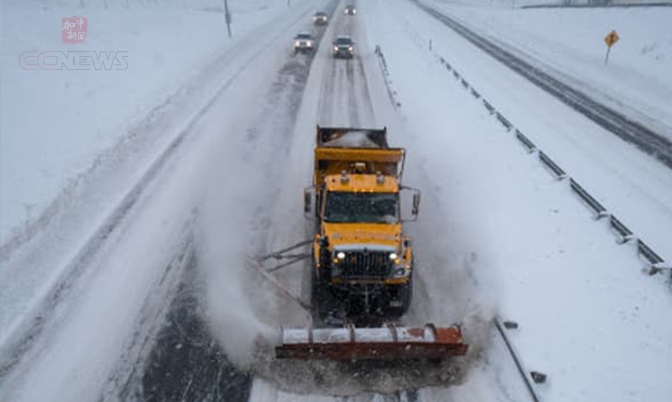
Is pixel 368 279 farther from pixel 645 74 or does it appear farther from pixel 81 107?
pixel 645 74

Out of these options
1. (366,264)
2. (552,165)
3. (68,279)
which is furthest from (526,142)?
(68,279)

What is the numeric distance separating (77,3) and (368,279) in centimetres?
4444

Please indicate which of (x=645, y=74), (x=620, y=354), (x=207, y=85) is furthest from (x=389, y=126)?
(x=645, y=74)

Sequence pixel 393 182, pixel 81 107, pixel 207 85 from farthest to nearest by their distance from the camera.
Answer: pixel 207 85, pixel 81 107, pixel 393 182

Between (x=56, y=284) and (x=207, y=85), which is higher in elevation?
(x=207, y=85)

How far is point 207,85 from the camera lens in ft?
83.1

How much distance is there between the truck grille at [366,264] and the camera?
29.0 ft

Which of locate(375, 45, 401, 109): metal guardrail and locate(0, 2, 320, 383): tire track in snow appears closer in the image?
locate(0, 2, 320, 383): tire track in snow

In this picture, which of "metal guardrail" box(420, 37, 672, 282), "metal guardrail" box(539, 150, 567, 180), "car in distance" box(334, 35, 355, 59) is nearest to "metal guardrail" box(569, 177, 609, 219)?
"metal guardrail" box(420, 37, 672, 282)

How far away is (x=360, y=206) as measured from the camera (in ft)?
31.9

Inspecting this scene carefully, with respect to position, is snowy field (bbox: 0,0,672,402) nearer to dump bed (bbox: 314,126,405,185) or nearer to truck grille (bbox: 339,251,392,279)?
truck grille (bbox: 339,251,392,279)

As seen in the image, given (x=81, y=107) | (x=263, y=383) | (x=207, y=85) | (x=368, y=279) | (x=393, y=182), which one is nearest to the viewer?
(x=263, y=383)

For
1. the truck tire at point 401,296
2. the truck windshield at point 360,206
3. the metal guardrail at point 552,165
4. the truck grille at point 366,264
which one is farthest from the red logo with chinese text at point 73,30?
the truck tire at point 401,296

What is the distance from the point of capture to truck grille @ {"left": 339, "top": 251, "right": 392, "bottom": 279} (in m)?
8.84
